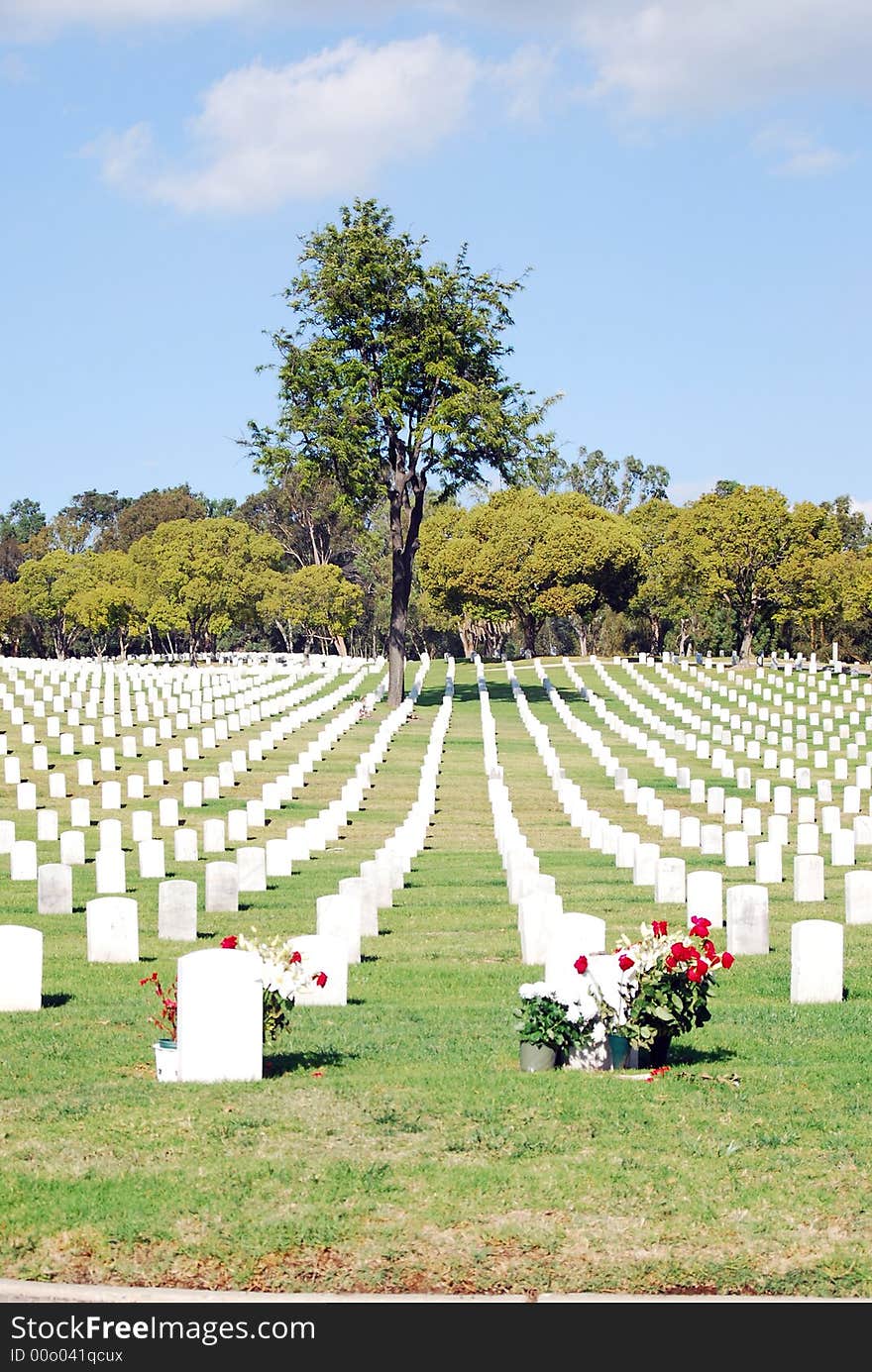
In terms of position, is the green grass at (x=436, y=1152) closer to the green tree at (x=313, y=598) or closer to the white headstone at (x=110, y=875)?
the white headstone at (x=110, y=875)

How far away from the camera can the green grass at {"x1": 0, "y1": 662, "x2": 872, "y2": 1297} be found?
827 centimetres

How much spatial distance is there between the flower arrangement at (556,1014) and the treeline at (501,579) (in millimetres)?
45769

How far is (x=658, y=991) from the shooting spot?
38.0 feet

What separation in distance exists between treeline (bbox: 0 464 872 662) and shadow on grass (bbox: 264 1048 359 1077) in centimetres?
4503

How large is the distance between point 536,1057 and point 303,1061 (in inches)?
69.3

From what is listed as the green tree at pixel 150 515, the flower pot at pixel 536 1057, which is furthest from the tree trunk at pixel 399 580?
the green tree at pixel 150 515

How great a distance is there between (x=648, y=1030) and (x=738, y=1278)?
365cm

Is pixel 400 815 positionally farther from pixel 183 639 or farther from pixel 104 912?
pixel 183 639

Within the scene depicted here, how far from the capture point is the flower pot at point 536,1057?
1182 cm

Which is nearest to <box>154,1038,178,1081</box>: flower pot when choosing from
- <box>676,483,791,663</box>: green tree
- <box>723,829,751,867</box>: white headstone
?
<box>723,829,751,867</box>: white headstone

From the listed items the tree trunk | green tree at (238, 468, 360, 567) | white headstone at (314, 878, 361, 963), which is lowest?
white headstone at (314, 878, 361, 963)

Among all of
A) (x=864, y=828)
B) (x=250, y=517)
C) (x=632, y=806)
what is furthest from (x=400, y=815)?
(x=250, y=517)

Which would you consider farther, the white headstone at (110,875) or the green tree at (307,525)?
the green tree at (307,525)

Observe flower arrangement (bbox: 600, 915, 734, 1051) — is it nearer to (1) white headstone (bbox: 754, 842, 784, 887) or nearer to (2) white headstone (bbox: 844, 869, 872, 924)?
(2) white headstone (bbox: 844, 869, 872, 924)
